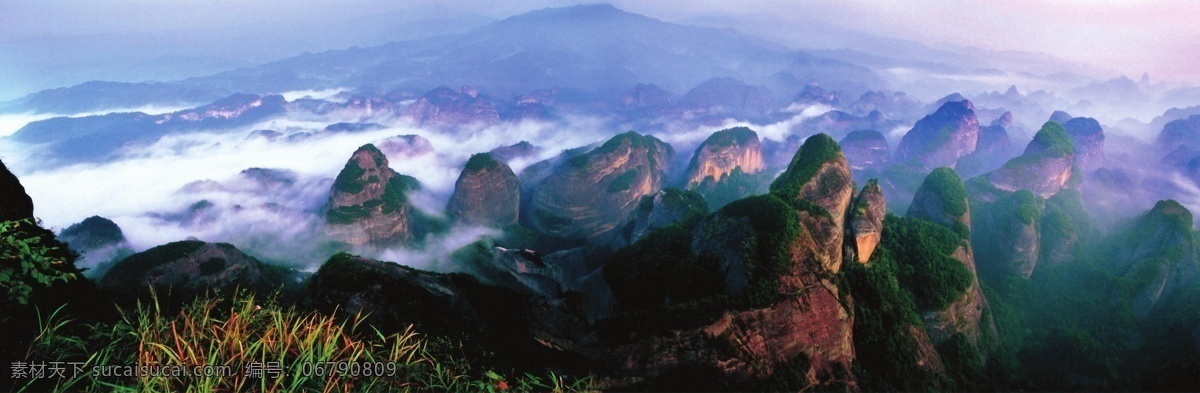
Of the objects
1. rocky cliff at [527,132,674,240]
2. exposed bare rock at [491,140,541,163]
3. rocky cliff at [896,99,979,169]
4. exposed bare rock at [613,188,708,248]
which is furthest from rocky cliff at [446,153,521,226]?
rocky cliff at [896,99,979,169]

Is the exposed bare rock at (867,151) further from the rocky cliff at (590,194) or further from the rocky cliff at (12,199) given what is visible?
the rocky cliff at (12,199)

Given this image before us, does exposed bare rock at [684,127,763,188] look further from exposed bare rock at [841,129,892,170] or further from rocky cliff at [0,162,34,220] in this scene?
rocky cliff at [0,162,34,220]

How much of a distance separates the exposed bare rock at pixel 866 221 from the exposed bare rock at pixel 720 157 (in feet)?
238

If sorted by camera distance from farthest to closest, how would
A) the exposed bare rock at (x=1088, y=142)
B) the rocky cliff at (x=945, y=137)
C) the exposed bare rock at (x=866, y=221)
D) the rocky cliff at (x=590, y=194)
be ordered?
the rocky cliff at (x=945, y=137) < the exposed bare rock at (x=1088, y=142) < the rocky cliff at (x=590, y=194) < the exposed bare rock at (x=866, y=221)

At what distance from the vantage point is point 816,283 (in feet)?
78.6

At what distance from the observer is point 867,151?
154 m

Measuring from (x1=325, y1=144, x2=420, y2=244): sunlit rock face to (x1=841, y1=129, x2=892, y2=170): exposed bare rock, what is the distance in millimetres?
138669

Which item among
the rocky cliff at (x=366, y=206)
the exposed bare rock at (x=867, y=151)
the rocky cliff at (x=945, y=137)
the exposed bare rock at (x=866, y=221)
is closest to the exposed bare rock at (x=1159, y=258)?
the exposed bare rock at (x=866, y=221)

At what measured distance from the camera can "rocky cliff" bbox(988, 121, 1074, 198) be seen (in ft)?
285

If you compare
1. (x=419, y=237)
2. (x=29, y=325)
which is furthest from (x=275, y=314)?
(x=419, y=237)

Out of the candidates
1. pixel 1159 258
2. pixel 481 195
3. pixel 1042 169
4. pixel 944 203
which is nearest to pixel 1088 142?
pixel 1042 169

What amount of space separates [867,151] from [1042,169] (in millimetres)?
65506

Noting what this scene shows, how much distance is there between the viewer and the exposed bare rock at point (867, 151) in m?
153

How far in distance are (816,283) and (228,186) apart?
13777cm
